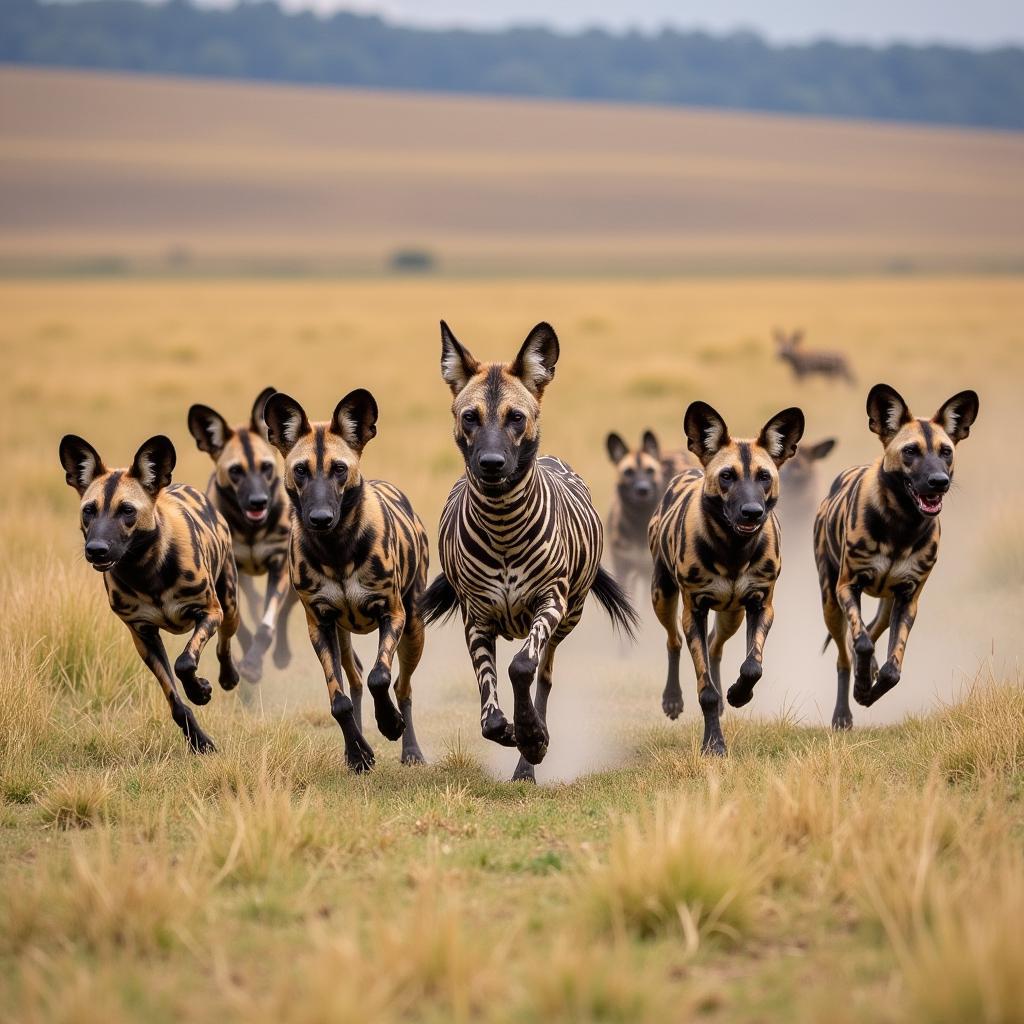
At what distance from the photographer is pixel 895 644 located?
7410mm

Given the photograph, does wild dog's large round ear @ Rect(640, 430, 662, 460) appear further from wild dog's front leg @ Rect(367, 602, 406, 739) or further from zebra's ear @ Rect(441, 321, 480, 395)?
zebra's ear @ Rect(441, 321, 480, 395)

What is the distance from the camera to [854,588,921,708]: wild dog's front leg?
725 centimetres

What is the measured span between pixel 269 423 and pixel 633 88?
18348 centimetres

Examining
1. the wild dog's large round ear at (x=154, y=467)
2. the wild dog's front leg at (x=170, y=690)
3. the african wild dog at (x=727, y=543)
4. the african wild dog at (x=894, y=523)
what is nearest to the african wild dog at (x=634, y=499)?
the african wild dog at (x=894, y=523)

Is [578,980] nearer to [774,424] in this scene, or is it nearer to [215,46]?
[774,424]

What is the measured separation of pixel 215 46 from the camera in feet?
567

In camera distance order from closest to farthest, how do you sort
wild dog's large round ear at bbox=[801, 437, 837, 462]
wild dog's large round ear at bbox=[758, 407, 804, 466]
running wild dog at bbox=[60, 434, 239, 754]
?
running wild dog at bbox=[60, 434, 239, 754]
wild dog's large round ear at bbox=[758, 407, 804, 466]
wild dog's large round ear at bbox=[801, 437, 837, 462]

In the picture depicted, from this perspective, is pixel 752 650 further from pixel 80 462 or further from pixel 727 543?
pixel 80 462

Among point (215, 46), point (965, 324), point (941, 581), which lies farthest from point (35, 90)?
point (941, 581)

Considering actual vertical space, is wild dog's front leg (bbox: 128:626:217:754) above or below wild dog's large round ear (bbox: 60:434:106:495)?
below

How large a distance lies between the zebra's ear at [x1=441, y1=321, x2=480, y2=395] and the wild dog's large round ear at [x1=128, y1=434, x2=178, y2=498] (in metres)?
1.41

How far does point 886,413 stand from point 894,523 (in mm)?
569

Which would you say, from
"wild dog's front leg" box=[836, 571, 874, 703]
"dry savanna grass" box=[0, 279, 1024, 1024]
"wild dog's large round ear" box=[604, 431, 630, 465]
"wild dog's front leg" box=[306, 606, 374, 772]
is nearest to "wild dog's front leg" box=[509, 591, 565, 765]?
"dry savanna grass" box=[0, 279, 1024, 1024]

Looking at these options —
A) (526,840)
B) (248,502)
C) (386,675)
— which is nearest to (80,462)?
(386,675)
